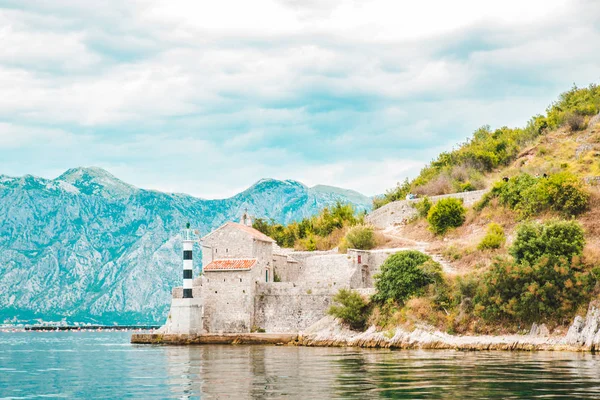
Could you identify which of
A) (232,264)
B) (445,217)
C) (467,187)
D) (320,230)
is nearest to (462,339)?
(232,264)

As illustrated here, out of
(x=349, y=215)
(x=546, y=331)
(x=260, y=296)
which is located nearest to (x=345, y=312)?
(x=260, y=296)

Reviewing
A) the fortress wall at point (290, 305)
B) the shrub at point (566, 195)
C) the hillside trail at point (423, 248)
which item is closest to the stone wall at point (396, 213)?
the hillside trail at point (423, 248)

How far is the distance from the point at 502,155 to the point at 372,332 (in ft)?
109

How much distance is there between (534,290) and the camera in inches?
1761

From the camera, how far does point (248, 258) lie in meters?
55.8

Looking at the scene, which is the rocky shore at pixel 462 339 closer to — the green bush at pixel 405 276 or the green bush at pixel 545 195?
the green bush at pixel 405 276

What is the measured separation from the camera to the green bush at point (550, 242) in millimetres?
46094

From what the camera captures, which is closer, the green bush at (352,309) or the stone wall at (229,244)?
the green bush at (352,309)

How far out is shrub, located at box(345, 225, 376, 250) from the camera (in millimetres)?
61875

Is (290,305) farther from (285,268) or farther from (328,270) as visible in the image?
(285,268)

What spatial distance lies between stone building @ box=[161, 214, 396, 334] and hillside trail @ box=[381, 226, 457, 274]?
10.7 feet

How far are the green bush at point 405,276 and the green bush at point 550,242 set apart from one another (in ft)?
18.4

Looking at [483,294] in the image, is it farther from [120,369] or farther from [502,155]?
[502,155]

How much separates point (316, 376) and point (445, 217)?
116ft
